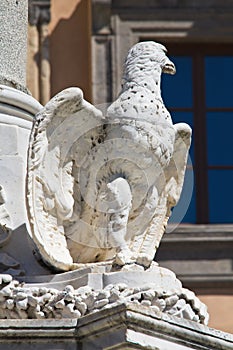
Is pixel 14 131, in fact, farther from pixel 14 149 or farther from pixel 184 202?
pixel 184 202

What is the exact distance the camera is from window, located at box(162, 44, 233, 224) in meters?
14.6

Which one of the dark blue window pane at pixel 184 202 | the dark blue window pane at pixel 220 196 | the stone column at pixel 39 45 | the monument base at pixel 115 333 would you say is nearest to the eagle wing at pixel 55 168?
the monument base at pixel 115 333

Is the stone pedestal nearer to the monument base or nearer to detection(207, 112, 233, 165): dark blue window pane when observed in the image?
the monument base

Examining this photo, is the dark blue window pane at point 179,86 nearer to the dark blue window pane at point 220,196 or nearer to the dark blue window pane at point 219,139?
the dark blue window pane at point 219,139

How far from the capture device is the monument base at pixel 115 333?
595cm

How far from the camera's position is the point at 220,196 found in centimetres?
1470

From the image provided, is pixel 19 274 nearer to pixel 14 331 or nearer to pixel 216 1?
pixel 14 331

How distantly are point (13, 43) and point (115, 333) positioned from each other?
1576 mm

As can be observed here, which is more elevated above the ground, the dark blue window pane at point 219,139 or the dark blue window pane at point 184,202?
the dark blue window pane at point 184,202

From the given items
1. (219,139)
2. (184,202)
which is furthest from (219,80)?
(184,202)

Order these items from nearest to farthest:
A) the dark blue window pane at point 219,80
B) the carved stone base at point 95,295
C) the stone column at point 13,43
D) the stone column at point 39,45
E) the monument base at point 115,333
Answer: the monument base at point 115,333
the carved stone base at point 95,295
the stone column at point 13,43
the dark blue window pane at point 219,80
the stone column at point 39,45

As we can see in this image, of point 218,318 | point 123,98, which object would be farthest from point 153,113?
point 218,318

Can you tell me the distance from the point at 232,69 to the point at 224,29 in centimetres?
34

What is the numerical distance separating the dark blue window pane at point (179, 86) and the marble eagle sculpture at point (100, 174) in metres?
7.87
